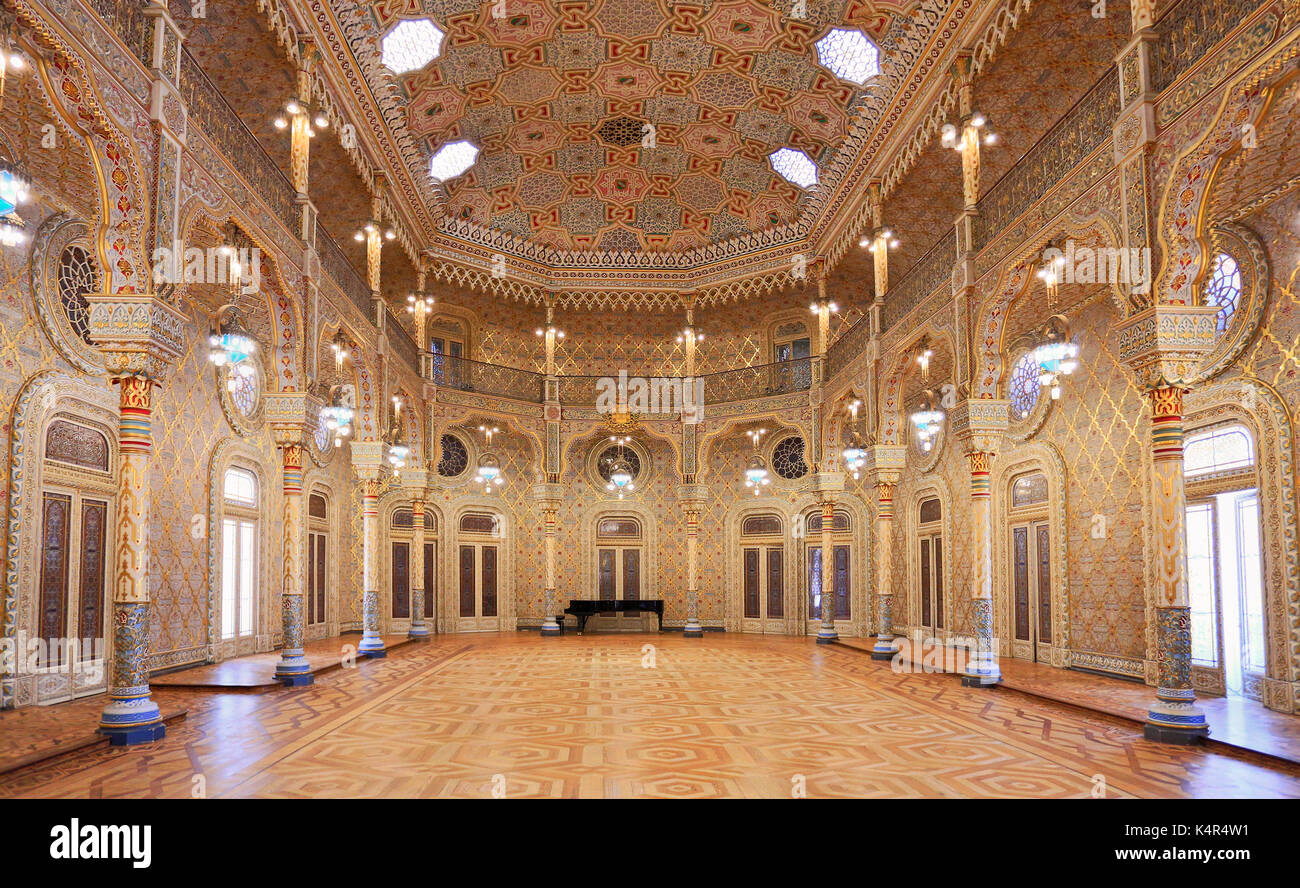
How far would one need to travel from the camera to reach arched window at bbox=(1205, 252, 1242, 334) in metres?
10.5

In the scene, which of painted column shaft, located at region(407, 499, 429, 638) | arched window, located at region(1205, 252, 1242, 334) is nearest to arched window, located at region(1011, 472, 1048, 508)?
arched window, located at region(1205, 252, 1242, 334)

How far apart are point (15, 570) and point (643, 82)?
45.9 ft

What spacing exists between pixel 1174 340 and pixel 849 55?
33.1 feet

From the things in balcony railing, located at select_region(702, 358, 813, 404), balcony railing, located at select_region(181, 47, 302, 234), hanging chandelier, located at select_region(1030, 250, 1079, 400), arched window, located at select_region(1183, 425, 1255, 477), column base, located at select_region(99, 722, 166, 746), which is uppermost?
balcony railing, located at select_region(181, 47, 302, 234)

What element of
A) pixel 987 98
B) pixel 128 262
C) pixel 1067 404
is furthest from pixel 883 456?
pixel 128 262

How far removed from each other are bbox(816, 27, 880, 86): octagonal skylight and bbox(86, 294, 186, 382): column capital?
12.5 m

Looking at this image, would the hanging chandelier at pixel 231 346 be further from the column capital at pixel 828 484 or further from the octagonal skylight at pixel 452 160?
the column capital at pixel 828 484

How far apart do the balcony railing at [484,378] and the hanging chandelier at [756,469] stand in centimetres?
578

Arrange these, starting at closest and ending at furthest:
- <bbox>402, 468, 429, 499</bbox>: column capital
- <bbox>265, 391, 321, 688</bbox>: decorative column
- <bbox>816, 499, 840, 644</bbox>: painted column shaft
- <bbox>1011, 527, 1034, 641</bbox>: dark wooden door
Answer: <bbox>265, 391, 321, 688</bbox>: decorative column → <bbox>1011, 527, 1034, 641</bbox>: dark wooden door → <bbox>816, 499, 840, 644</bbox>: painted column shaft → <bbox>402, 468, 429, 499</bbox>: column capital

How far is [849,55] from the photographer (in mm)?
16031

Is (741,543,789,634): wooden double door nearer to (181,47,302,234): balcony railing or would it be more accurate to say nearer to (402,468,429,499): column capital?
(402,468,429,499): column capital

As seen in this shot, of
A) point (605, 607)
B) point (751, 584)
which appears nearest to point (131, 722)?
point (605, 607)

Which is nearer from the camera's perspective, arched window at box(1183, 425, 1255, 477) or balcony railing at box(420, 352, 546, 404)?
arched window at box(1183, 425, 1255, 477)

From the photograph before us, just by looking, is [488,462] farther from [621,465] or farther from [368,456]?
[368,456]
